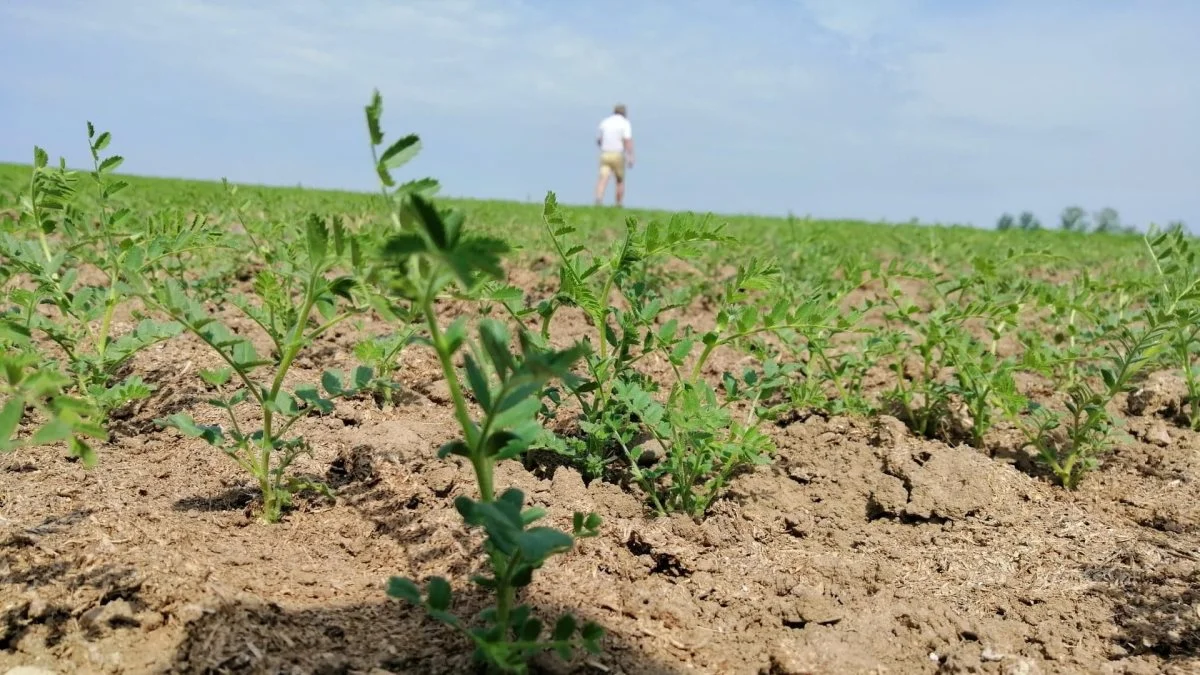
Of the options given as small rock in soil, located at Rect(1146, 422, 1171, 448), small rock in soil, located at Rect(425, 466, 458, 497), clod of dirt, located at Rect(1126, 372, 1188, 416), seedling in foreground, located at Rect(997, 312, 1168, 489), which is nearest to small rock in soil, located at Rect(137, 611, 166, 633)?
small rock in soil, located at Rect(425, 466, 458, 497)

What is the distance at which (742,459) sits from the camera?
2537 mm

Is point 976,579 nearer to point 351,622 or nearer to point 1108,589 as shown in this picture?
point 1108,589

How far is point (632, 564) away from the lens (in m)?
2.09

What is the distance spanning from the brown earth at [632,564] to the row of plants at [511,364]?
106 mm

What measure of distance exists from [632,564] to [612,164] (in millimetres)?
15536

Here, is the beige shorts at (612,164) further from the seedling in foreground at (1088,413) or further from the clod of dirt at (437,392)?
the seedling in foreground at (1088,413)

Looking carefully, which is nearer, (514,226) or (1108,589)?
(1108,589)

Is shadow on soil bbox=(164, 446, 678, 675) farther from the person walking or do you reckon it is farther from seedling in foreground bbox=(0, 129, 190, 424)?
the person walking

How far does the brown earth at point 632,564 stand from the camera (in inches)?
68.7

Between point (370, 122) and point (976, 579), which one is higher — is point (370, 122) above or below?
above

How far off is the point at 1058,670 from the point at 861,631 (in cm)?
39

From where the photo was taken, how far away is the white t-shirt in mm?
17078

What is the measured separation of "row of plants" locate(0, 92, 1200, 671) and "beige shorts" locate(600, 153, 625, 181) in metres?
13.3

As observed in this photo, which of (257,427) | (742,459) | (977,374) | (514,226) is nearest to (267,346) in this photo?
(257,427)
